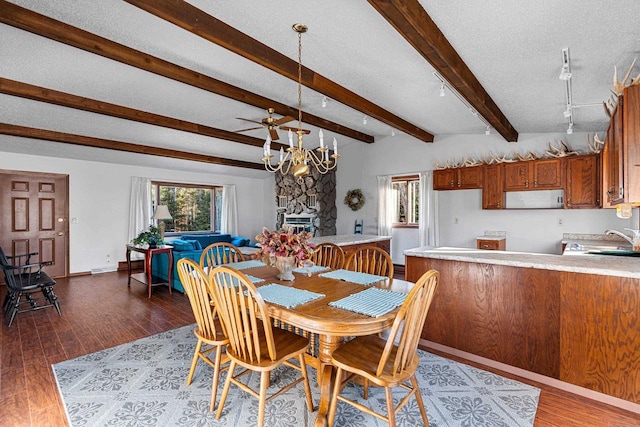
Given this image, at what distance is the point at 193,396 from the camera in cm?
215

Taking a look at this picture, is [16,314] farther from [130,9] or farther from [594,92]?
[594,92]

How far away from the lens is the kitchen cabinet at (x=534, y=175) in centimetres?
470

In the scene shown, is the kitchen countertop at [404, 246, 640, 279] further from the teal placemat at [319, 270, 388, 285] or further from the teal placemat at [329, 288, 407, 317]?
the teal placemat at [329, 288, 407, 317]

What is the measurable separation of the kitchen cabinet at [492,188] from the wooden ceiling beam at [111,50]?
3.69 meters

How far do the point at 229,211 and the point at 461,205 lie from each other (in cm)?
553

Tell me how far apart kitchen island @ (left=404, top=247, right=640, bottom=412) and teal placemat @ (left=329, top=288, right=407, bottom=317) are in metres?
1.02

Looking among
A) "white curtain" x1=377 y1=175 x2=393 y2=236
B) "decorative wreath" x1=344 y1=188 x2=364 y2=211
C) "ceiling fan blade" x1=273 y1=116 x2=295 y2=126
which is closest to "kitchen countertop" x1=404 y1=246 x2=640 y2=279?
"ceiling fan blade" x1=273 y1=116 x2=295 y2=126

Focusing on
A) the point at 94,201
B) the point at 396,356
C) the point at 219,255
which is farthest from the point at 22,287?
the point at 396,356

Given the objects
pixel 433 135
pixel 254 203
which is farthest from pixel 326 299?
pixel 254 203

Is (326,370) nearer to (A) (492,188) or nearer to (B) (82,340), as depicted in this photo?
(B) (82,340)

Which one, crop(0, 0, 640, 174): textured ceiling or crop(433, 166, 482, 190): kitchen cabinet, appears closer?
crop(0, 0, 640, 174): textured ceiling

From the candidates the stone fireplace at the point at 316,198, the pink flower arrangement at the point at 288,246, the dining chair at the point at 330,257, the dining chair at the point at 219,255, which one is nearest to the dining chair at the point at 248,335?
the pink flower arrangement at the point at 288,246

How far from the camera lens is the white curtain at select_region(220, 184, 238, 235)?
325 inches

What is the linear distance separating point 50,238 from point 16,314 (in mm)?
2521
